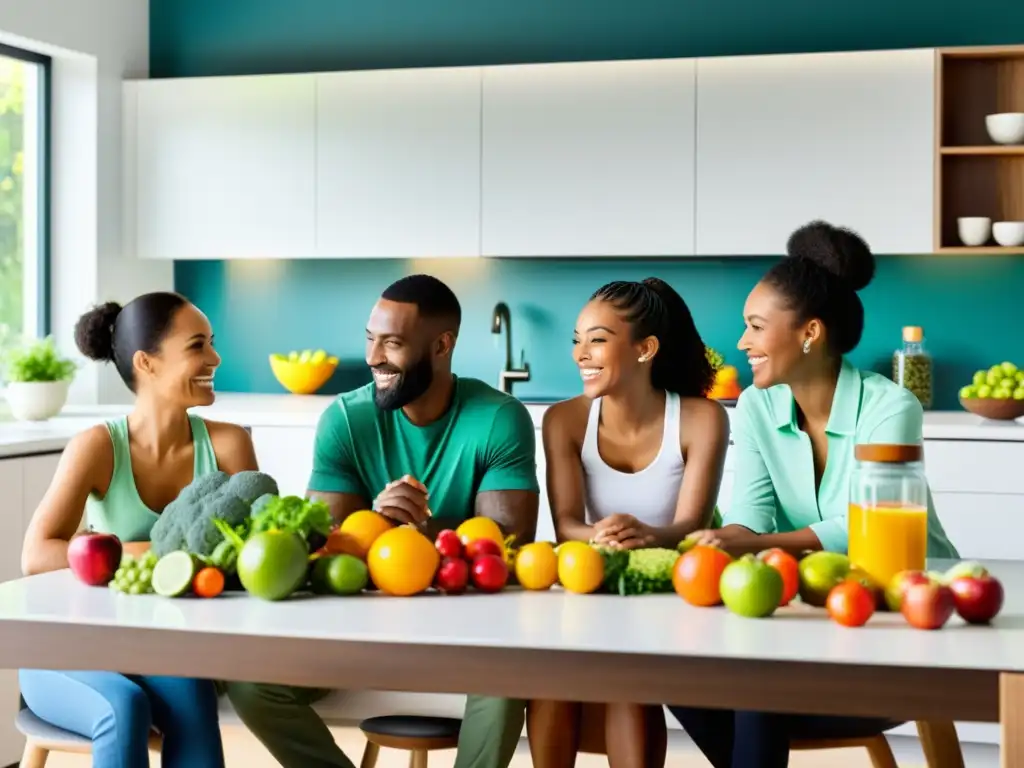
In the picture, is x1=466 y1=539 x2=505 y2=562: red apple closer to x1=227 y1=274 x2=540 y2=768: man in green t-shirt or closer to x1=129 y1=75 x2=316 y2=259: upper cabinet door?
x1=227 y1=274 x2=540 y2=768: man in green t-shirt

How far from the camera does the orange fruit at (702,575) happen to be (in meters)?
1.92

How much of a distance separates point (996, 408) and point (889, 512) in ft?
7.99

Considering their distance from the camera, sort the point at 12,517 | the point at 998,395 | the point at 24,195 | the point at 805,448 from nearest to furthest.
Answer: the point at 805,448, the point at 12,517, the point at 998,395, the point at 24,195

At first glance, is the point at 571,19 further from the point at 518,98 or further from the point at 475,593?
the point at 475,593

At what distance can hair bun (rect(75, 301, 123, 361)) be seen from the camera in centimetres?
281

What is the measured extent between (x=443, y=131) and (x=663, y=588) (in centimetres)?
307

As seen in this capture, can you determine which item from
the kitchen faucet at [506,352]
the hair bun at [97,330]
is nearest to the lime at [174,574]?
the hair bun at [97,330]

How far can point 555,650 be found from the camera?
1.69 meters

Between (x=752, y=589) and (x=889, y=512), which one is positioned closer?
(x=752, y=589)

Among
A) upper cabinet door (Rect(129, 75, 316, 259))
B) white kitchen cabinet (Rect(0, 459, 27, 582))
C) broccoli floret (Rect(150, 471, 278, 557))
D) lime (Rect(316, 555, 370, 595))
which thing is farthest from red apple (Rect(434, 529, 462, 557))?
upper cabinet door (Rect(129, 75, 316, 259))

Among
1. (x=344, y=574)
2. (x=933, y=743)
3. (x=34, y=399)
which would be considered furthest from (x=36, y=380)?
(x=933, y=743)

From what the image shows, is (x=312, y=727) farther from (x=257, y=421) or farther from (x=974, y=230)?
(x=974, y=230)

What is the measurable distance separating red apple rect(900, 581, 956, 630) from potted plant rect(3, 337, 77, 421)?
3.28m

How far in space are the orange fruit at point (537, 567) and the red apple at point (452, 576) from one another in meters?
0.08
